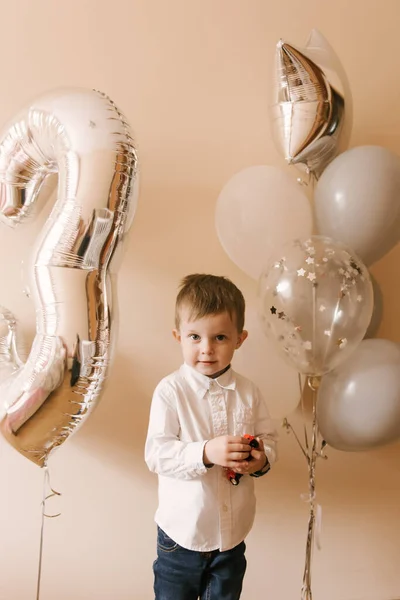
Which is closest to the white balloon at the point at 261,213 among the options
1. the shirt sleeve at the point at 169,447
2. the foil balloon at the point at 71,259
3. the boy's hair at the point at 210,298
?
the boy's hair at the point at 210,298

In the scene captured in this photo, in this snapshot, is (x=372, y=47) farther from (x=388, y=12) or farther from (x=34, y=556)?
(x=34, y=556)

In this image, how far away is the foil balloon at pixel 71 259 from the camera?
3.95 ft

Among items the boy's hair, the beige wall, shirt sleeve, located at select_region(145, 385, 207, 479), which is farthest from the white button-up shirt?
the beige wall

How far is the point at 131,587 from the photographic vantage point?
169 centimetres

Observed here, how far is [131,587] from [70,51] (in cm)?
151

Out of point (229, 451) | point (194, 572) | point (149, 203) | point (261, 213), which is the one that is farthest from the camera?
point (149, 203)

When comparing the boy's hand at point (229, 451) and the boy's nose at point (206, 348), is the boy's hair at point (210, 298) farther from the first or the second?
the boy's hand at point (229, 451)

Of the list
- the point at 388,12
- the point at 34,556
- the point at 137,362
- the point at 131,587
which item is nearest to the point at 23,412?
the point at 137,362

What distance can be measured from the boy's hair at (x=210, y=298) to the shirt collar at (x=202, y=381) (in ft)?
0.36

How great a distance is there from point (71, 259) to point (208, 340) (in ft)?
→ 1.10

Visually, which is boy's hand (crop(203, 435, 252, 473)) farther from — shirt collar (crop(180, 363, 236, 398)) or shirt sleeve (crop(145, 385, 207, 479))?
shirt collar (crop(180, 363, 236, 398))

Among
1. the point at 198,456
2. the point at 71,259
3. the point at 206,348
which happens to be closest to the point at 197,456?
the point at 198,456

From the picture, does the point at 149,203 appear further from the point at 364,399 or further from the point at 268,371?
the point at 364,399

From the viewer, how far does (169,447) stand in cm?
125
